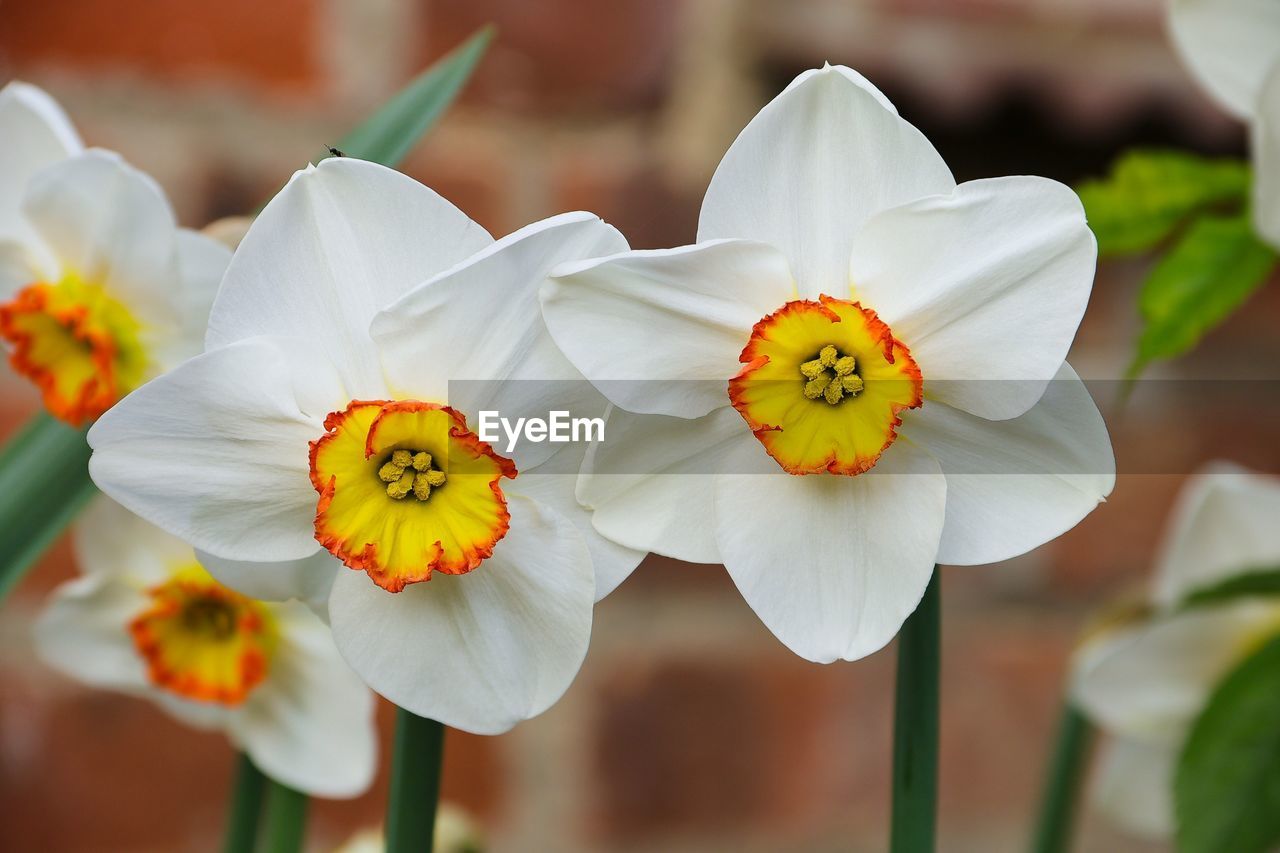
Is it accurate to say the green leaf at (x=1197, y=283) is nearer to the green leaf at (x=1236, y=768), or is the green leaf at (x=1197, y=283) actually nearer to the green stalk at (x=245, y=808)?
the green leaf at (x=1236, y=768)

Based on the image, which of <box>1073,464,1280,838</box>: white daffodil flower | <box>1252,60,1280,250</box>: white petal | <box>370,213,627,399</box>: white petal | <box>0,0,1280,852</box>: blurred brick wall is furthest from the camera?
<box>0,0,1280,852</box>: blurred brick wall

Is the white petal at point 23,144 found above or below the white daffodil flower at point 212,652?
above

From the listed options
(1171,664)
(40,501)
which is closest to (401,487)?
(40,501)

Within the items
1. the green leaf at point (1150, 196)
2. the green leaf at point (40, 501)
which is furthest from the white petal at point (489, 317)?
the green leaf at point (1150, 196)

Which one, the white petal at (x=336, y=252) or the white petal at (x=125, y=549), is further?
the white petal at (x=125, y=549)

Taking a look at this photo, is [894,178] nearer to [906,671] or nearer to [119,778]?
[906,671]

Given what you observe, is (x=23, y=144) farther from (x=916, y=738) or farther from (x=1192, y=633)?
(x=1192, y=633)

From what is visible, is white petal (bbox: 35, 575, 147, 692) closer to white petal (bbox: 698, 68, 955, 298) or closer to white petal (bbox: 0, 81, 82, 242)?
white petal (bbox: 0, 81, 82, 242)

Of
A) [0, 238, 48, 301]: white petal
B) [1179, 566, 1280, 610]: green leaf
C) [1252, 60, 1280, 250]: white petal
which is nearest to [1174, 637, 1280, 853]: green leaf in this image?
[1179, 566, 1280, 610]: green leaf
